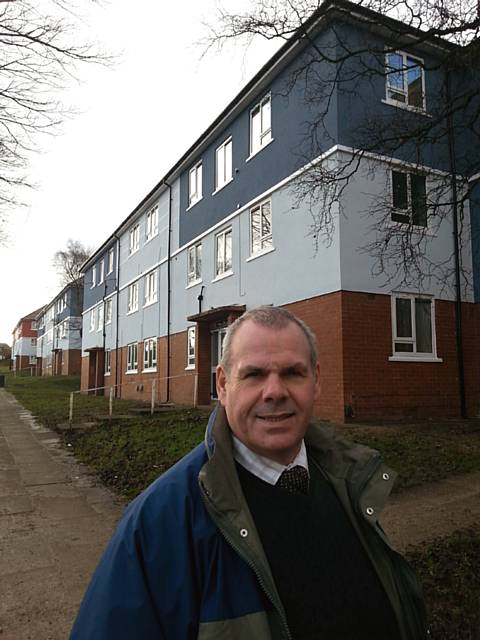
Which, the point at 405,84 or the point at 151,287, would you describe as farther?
the point at 151,287

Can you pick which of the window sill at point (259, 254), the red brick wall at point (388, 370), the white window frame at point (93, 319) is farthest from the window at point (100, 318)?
the red brick wall at point (388, 370)

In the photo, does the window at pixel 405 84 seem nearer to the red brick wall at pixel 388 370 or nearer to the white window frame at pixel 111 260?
the red brick wall at pixel 388 370

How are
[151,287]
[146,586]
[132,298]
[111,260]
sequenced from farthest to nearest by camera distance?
[111,260], [132,298], [151,287], [146,586]

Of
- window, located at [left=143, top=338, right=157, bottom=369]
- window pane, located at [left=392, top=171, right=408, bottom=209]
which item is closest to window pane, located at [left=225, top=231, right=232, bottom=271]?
window pane, located at [left=392, top=171, right=408, bottom=209]

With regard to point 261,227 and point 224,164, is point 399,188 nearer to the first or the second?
point 261,227

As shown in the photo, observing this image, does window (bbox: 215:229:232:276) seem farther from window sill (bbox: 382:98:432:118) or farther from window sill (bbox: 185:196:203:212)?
window sill (bbox: 382:98:432:118)

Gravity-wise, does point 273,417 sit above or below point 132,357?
below

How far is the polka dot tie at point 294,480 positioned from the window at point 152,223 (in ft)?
74.7

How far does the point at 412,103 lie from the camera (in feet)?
43.1

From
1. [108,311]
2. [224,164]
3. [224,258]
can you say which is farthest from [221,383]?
[108,311]

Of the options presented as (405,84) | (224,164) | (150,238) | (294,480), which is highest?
(405,84)

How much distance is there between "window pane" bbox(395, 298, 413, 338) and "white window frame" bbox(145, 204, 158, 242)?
14245mm

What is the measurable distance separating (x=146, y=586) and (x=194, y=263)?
721 inches

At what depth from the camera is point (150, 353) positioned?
2381 cm
